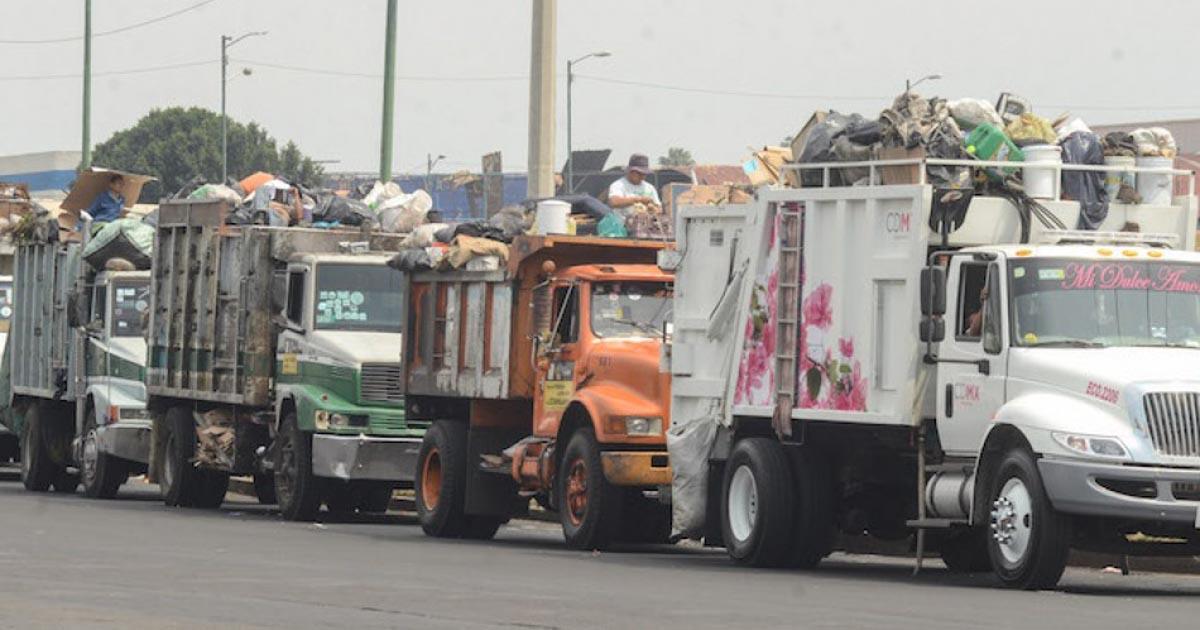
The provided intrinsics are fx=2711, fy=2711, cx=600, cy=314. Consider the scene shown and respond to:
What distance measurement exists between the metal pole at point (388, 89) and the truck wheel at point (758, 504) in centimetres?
1883

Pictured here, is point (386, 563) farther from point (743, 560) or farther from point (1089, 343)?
point (1089, 343)

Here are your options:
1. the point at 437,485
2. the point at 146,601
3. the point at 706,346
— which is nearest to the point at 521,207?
the point at 437,485

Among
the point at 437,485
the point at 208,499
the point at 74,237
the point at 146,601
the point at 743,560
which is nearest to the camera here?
the point at 146,601

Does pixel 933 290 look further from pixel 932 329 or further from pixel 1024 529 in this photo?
pixel 1024 529

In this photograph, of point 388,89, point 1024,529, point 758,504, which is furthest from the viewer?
point 388,89

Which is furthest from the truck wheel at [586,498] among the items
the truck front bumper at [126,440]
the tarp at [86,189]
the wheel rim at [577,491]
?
the tarp at [86,189]

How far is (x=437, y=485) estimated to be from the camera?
24.5 m

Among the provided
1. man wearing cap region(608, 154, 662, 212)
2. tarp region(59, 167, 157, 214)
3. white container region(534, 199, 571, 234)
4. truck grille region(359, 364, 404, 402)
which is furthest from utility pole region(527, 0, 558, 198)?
tarp region(59, 167, 157, 214)

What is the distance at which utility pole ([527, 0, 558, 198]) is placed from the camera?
2698 centimetres

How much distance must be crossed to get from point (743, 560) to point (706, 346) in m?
1.92

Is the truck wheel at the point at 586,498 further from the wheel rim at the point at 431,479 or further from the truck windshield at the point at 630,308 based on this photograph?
the wheel rim at the point at 431,479

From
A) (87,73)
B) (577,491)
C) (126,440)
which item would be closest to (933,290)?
(577,491)

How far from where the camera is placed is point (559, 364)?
22391mm

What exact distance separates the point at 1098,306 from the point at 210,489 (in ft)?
46.6
